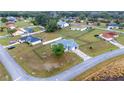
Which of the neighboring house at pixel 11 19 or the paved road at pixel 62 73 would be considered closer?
the paved road at pixel 62 73

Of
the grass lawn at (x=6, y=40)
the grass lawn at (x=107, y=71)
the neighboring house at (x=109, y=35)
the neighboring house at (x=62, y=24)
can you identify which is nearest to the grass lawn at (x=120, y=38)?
the neighboring house at (x=109, y=35)

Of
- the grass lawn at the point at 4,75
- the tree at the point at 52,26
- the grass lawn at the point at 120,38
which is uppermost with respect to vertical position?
the tree at the point at 52,26

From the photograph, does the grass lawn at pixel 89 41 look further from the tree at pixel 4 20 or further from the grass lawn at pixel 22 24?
the tree at pixel 4 20

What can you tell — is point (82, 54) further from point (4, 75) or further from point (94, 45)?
point (4, 75)

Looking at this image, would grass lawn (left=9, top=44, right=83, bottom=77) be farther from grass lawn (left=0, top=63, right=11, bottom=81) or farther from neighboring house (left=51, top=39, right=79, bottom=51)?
grass lawn (left=0, top=63, right=11, bottom=81)

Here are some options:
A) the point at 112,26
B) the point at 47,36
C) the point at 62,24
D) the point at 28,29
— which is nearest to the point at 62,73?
the point at 47,36
